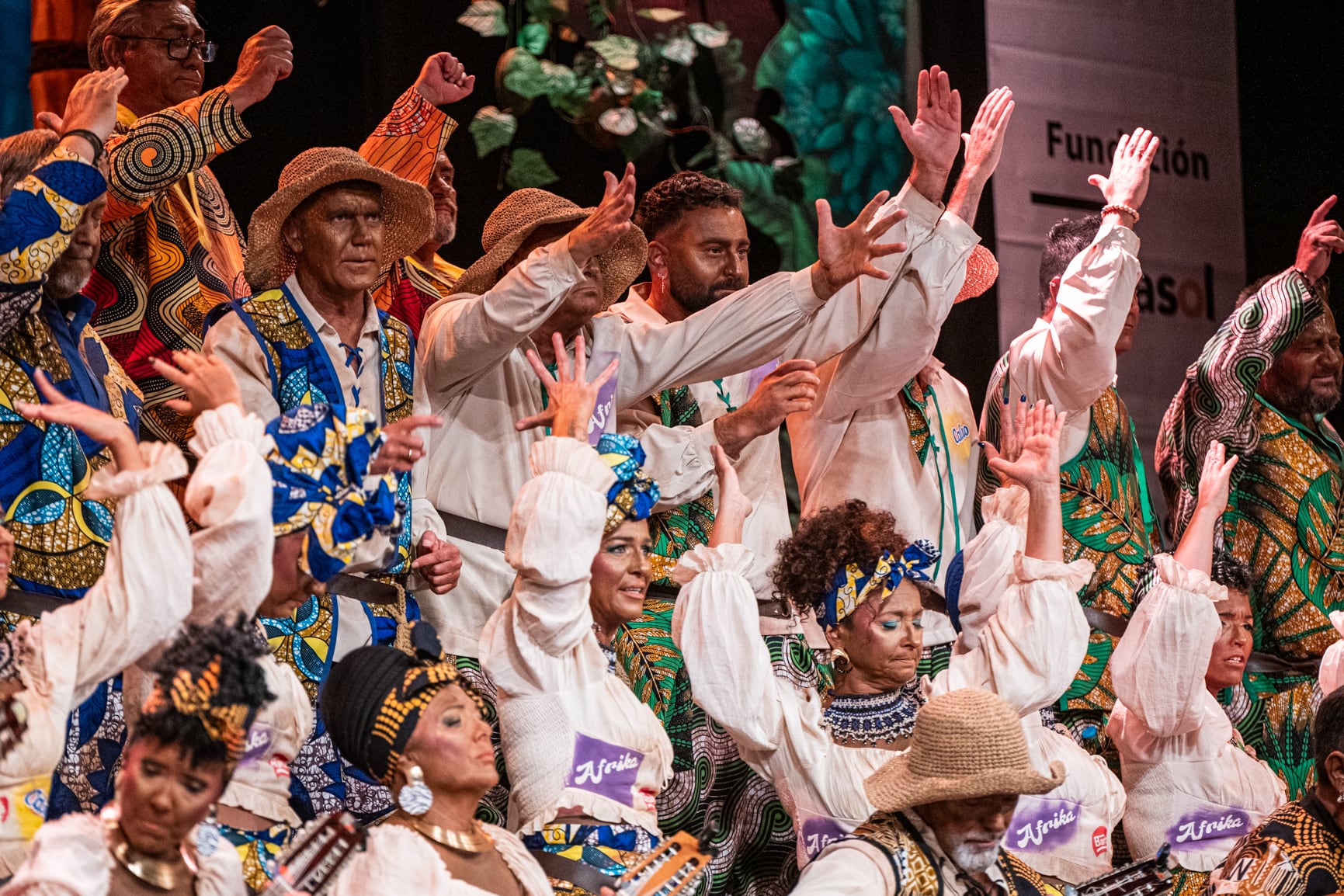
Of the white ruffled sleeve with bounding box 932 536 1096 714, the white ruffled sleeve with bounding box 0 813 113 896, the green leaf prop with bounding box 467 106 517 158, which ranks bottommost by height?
the white ruffled sleeve with bounding box 932 536 1096 714

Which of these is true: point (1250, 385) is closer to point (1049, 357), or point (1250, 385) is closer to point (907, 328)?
point (1049, 357)

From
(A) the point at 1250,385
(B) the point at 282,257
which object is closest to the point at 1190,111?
(A) the point at 1250,385

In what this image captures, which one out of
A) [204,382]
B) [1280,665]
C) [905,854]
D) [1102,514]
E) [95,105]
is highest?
[95,105]

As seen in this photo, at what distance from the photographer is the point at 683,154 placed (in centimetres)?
702

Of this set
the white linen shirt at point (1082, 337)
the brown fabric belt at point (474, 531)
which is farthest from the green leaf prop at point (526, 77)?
the brown fabric belt at point (474, 531)

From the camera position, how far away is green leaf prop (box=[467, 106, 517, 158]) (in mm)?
6602

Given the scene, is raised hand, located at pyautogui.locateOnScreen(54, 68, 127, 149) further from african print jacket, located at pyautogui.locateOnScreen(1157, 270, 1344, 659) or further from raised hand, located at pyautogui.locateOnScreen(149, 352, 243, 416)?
african print jacket, located at pyautogui.locateOnScreen(1157, 270, 1344, 659)

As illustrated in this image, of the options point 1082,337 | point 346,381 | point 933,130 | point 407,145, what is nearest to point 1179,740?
point 1082,337

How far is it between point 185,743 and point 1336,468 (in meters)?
4.30

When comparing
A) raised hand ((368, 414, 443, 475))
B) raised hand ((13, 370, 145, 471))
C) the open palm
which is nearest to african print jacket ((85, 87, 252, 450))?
raised hand ((368, 414, 443, 475))

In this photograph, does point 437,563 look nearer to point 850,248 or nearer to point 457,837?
point 457,837

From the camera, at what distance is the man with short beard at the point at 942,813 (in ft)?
11.9

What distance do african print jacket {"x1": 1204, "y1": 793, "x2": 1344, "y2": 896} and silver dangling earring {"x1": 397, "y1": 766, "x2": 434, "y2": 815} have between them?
1.73 metres

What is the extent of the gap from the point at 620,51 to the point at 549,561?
3510mm
